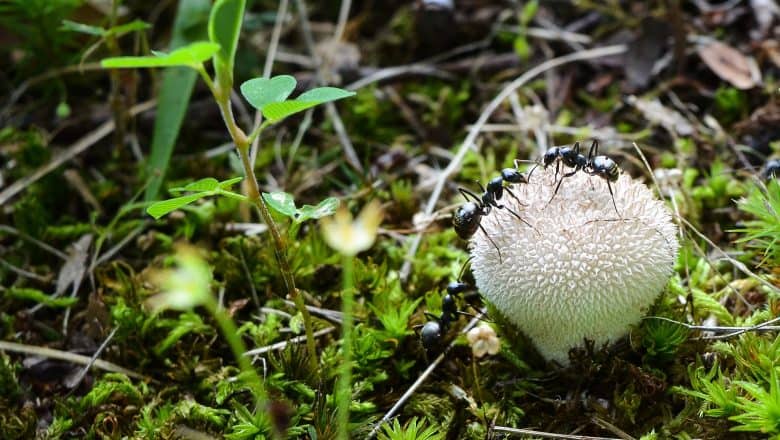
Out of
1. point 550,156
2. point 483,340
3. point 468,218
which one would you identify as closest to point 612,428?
point 483,340

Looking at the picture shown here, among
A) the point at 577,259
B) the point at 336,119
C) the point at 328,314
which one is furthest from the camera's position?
the point at 336,119

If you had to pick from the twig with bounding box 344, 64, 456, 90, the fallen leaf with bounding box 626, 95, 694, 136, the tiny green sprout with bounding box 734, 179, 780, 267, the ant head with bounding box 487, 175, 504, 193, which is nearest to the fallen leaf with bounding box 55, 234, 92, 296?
the twig with bounding box 344, 64, 456, 90

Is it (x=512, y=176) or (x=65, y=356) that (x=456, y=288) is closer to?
(x=512, y=176)

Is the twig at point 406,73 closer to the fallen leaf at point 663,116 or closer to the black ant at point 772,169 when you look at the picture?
the fallen leaf at point 663,116

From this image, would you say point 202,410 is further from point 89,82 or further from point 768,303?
point 89,82

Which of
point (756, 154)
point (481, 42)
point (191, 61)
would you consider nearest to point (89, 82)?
point (481, 42)

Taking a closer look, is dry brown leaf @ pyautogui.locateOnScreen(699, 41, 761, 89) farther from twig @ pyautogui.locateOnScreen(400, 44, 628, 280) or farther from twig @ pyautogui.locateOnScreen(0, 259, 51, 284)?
twig @ pyautogui.locateOnScreen(0, 259, 51, 284)

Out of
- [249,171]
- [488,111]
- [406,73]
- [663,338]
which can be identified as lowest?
[663,338]
